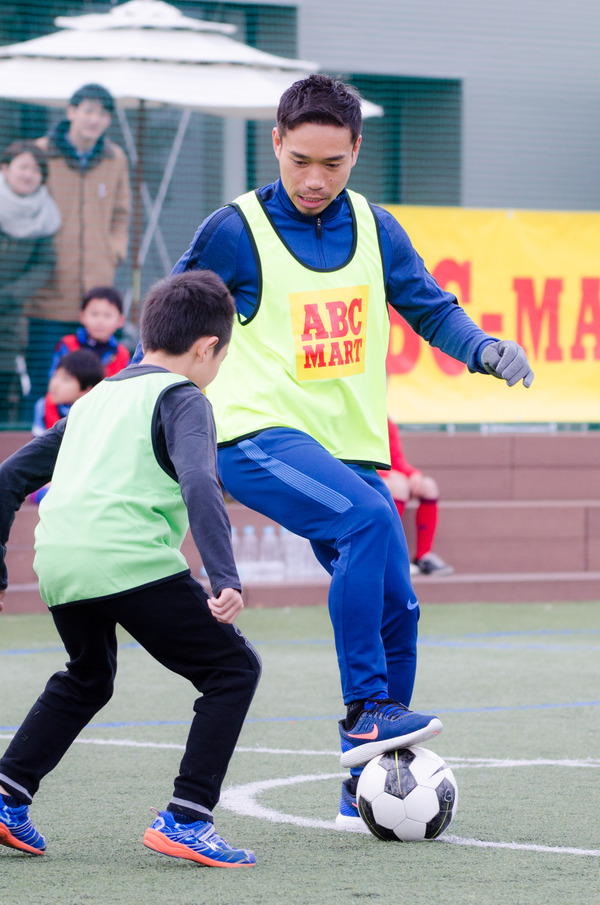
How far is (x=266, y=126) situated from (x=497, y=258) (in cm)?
278

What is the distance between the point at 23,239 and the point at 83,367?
1.52 metres

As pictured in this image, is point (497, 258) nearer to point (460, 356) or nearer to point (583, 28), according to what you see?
point (583, 28)

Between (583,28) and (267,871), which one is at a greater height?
(583,28)

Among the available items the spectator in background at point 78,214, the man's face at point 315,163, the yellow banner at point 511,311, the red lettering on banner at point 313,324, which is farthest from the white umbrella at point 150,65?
the red lettering on banner at point 313,324

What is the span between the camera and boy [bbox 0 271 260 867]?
3.38 meters

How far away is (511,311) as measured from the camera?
11.4m

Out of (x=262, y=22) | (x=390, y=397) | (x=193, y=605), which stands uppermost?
(x=262, y=22)

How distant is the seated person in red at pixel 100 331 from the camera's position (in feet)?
31.6

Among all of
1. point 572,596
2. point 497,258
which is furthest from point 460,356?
point 497,258

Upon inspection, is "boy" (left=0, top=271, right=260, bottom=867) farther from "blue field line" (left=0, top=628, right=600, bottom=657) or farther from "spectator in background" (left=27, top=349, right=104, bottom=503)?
"spectator in background" (left=27, top=349, right=104, bottom=503)

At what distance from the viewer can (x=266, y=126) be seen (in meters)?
13.1

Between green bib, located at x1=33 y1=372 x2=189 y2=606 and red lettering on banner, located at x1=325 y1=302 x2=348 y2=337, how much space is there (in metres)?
0.76

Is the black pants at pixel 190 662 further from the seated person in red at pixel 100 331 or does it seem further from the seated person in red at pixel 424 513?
the seated person in red at pixel 424 513

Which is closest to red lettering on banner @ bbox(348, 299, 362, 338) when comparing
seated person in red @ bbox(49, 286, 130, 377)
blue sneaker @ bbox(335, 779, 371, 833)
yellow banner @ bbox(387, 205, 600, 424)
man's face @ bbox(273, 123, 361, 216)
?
A: man's face @ bbox(273, 123, 361, 216)
